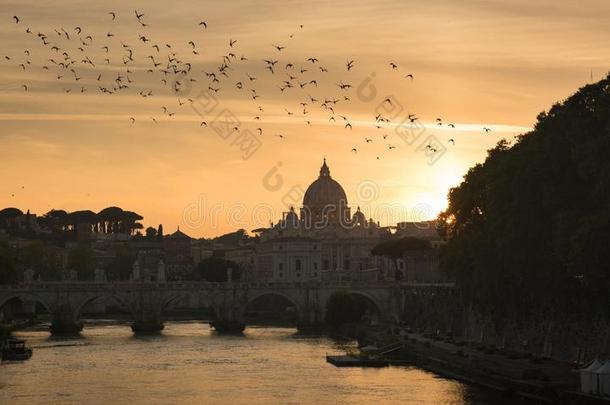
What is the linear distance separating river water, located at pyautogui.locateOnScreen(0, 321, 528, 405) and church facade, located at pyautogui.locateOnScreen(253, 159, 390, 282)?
237 ft

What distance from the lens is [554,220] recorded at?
168 ft

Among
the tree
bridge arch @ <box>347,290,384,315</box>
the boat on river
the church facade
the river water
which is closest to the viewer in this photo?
the river water

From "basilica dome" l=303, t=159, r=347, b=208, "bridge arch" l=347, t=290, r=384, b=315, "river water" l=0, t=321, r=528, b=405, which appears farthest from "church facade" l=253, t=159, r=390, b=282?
→ "river water" l=0, t=321, r=528, b=405

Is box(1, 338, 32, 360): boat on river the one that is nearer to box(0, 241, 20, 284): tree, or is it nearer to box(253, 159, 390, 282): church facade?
box(0, 241, 20, 284): tree

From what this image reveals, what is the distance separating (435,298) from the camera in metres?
86.4

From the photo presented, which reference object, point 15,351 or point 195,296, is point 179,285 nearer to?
point 195,296

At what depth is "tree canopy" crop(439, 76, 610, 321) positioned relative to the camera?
45.8 metres

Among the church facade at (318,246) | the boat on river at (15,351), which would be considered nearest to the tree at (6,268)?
the boat on river at (15,351)

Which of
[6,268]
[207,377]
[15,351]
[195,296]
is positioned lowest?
[207,377]

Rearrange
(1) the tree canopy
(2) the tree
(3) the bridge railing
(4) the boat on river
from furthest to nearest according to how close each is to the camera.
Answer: (2) the tree → (3) the bridge railing → (4) the boat on river → (1) the tree canopy

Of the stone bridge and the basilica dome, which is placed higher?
the basilica dome

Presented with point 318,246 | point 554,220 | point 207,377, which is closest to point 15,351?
point 207,377

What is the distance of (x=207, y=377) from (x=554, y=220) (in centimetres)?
1641

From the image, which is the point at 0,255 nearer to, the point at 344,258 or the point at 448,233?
the point at 448,233
